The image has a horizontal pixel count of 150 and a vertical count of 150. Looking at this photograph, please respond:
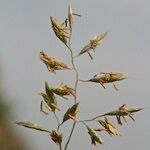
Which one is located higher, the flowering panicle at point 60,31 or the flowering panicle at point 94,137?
the flowering panicle at point 60,31

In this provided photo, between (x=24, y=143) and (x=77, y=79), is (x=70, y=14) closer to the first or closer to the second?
(x=77, y=79)

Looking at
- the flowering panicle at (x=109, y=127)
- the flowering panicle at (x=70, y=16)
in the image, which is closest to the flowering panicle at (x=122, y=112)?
the flowering panicle at (x=109, y=127)

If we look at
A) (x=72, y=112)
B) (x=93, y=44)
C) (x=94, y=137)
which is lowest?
(x=94, y=137)

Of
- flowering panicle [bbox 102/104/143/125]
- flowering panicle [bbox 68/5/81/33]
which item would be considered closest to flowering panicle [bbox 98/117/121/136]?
flowering panicle [bbox 102/104/143/125]

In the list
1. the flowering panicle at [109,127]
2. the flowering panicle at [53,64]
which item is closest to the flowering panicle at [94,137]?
the flowering panicle at [109,127]

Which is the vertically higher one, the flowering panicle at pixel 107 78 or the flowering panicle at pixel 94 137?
the flowering panicle at pixel 107 78

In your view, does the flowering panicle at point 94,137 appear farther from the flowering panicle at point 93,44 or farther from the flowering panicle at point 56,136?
the flowering panicle at point 93,44

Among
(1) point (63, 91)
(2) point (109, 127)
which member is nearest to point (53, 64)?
(1) point (63, 91)

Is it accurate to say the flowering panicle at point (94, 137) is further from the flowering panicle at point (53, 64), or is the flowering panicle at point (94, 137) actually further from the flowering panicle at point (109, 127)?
the flowering panicle at point (53, 64)


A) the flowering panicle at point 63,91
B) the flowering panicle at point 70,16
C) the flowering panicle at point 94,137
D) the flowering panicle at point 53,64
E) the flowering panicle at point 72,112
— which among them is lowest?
the flowering panicle at point 94,137

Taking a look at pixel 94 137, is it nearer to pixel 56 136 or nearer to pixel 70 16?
pixel 56 136

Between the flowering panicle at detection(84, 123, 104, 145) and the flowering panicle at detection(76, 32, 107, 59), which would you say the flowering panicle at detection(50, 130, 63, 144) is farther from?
the flowering panicle at detection(76, 32, 107, 59)
